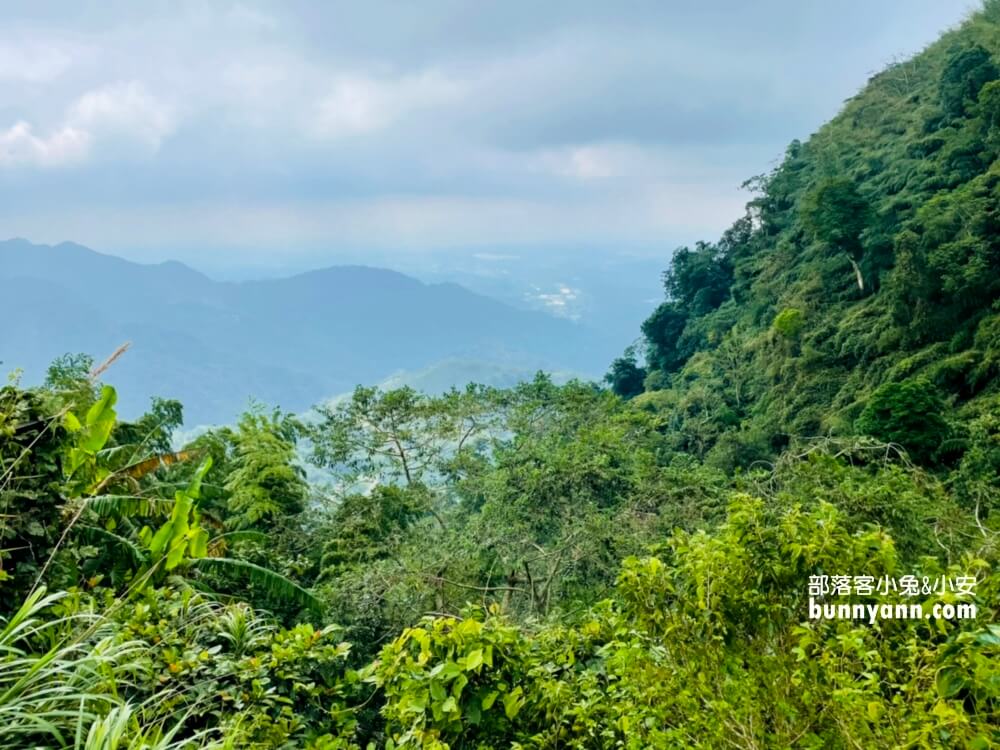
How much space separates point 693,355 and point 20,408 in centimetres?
3020

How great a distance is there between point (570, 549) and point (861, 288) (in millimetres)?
18427

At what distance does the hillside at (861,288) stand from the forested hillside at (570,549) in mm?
117

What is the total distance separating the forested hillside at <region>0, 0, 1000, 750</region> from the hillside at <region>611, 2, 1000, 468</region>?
117 millimetres

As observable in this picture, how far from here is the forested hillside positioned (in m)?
1.83

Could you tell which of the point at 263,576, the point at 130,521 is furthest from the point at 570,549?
the point at 130,521

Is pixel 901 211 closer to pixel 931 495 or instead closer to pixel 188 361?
pixel 931 495

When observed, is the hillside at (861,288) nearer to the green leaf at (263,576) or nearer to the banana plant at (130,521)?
Result: the green leaf at (263,576)

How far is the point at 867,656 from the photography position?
159 centimetres

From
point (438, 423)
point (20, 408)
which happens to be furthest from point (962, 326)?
point (20, 408)

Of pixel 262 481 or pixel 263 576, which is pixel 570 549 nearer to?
pixel 263 576

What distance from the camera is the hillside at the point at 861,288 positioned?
51.6 ft

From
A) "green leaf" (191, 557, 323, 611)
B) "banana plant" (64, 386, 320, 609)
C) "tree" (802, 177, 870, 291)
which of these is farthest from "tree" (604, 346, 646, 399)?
"banana plant" (64, 386, 320, 609)

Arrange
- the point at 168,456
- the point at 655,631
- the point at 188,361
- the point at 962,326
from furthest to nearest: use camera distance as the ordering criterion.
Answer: the point at 188,361 < the point at 962,326 < the point at 168,456 < the point at 655,631

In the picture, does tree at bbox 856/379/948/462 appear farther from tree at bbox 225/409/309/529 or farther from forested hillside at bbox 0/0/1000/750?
tree at bbox 225/409/309/529
